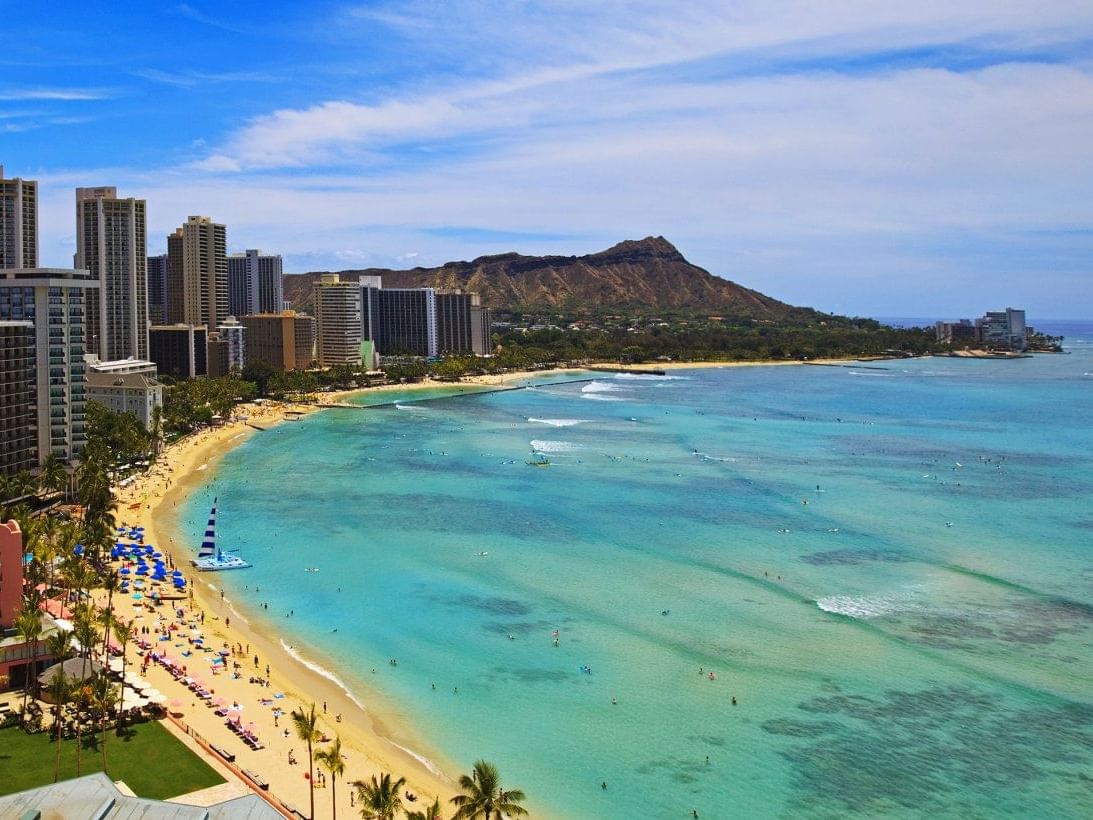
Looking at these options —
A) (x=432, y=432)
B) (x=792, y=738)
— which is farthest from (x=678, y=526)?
(x=432, y=432)

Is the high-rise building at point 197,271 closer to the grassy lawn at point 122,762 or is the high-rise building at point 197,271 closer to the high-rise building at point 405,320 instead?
the high-rise building at point 405,320

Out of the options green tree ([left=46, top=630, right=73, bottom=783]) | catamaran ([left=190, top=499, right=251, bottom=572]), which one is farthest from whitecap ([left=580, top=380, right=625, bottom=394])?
green tree ([left=46, top=630, right=73, bottom=783])

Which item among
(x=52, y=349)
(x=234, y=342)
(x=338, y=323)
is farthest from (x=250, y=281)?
(x=52, y=349)

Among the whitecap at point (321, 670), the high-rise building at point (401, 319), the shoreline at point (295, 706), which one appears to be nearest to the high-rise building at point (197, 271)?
the high-rise building at point (401, 319)

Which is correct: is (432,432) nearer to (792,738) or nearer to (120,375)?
(120,375)

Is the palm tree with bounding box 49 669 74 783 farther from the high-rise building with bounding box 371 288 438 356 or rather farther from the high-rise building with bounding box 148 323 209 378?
the high-rise building with bounding box 371 288 438 356

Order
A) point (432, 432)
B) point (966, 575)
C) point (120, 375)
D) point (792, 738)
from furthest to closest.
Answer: point (432, 432) < point (120, 375) < point (966, 575) < point (792, 738)
